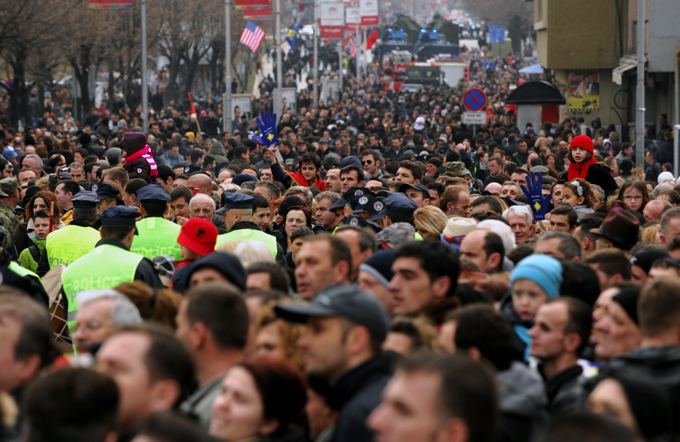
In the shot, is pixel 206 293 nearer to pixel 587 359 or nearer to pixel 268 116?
pixel 587 359

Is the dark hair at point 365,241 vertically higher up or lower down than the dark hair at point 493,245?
higher up

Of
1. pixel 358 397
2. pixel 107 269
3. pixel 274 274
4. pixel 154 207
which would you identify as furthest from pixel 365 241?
pixel 358 397

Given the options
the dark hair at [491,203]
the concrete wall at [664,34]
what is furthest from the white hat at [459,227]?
the concrete wall at [664,34]

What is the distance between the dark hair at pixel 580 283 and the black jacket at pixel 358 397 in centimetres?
230

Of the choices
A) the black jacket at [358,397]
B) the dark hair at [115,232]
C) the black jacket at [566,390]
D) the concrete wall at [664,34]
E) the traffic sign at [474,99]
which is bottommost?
the black jacket at [566,390]

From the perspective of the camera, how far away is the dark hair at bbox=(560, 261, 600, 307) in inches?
328

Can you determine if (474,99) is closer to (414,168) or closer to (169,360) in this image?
(414,168)

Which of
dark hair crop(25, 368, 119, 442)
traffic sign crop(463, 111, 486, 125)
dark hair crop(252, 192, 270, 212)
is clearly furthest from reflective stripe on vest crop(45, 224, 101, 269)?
traffic sign crop(463, 111, 486, 125)

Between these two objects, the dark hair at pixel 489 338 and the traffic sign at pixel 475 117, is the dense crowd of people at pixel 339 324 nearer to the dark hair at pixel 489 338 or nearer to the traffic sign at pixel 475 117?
the dark hair at pixel 489 338

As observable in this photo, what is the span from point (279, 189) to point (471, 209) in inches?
84.5

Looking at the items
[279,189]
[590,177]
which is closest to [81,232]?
[279,189]

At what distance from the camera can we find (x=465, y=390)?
16.7ft

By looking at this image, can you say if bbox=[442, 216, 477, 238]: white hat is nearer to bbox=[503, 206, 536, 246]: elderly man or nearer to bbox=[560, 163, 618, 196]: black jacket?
bbox=[503, 206, 536, 246]: elderly man

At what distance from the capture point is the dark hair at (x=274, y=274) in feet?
27.6
